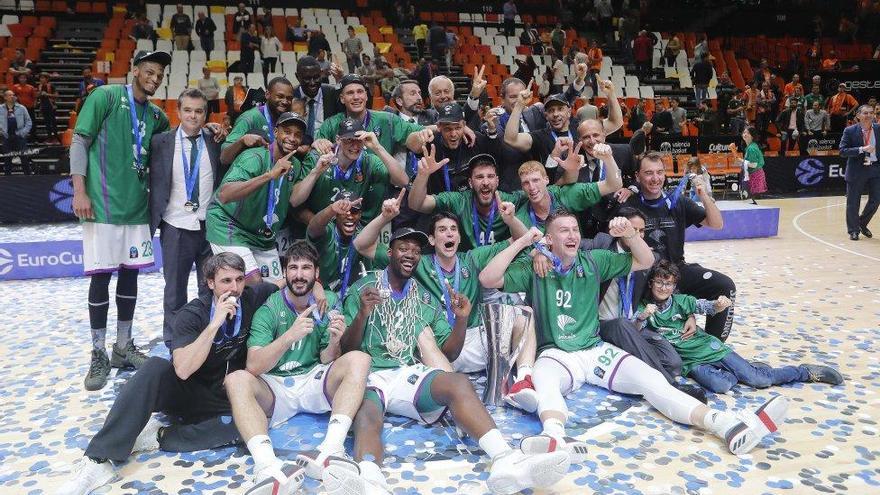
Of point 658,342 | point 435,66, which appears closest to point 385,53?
point 435,66

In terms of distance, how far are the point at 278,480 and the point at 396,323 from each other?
111 cm

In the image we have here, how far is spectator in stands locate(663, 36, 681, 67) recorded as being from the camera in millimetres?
17250

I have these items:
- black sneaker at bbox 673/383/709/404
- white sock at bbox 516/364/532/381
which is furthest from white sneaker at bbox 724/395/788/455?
white sock at bbox 516/364/532/381

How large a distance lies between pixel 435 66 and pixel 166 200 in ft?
37.0

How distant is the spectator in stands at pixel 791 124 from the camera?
47.4 ft

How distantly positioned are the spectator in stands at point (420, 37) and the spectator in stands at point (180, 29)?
5055mm

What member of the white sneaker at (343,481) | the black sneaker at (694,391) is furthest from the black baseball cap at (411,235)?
the black sneaker at (694,391)

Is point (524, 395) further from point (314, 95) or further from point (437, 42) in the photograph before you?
point (437, 42)

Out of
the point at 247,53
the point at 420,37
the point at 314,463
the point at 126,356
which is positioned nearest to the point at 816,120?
the point at 420,37

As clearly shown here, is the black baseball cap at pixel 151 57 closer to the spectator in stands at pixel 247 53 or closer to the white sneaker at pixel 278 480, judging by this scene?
the white sneaker at pixel 278 480

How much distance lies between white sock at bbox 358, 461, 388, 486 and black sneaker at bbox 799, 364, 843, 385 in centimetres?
271

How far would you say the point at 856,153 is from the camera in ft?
26.1

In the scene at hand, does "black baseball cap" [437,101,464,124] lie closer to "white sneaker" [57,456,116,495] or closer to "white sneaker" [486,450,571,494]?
"white sneaker" [486,450,571,494]

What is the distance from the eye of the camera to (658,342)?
3.88 metres
